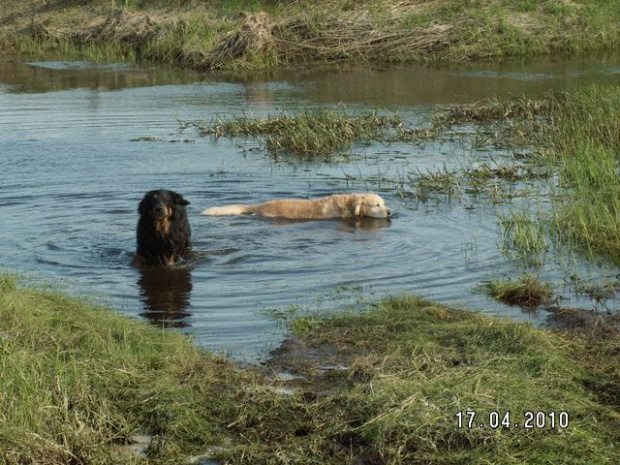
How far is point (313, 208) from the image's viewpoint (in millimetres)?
12789

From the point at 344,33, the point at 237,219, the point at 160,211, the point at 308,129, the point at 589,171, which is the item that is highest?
the point at 344,33

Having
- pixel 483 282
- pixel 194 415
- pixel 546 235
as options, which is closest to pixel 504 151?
pixel 546 235

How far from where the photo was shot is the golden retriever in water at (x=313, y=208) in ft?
41.1

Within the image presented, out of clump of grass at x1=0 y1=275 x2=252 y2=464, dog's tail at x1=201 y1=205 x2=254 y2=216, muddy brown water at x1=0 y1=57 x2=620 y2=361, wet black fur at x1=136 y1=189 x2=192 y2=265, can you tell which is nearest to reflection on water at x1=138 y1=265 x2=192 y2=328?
muddy brown water at x1=0 y1=57 x2=620 y2=361

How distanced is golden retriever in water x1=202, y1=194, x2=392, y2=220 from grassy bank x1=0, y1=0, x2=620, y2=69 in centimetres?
1392

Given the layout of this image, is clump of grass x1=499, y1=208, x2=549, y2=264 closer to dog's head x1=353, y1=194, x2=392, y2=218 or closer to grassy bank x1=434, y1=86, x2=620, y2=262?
grassy bank x1=434, y1=86, x2=620, y2=262

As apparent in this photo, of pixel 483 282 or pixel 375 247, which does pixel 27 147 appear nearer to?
pixel 375 247

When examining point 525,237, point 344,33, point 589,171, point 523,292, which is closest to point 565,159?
point 589,171

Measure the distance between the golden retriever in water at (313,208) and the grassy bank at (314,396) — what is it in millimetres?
4717

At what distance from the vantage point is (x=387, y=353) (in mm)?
7305

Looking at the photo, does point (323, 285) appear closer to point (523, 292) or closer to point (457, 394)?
point (523, 292)

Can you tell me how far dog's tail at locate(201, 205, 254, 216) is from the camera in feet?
41.8

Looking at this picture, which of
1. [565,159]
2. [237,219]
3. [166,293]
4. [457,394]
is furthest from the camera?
[565,159]

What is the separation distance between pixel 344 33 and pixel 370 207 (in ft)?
52.9
